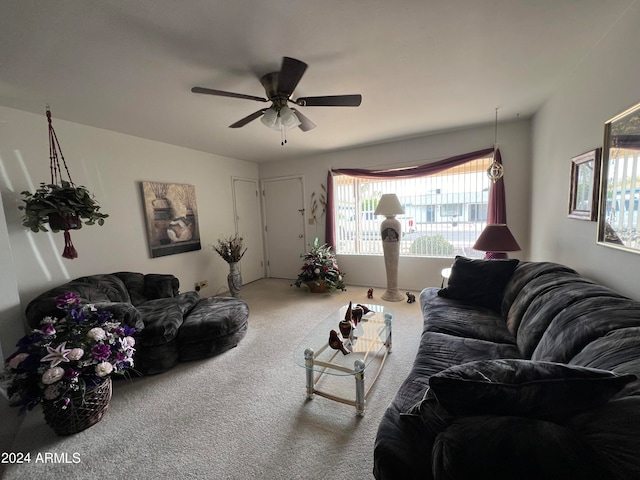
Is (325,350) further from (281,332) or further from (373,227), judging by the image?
(373,227)

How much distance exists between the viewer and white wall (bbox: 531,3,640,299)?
4.79 feet

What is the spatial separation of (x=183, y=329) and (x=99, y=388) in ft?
2.27

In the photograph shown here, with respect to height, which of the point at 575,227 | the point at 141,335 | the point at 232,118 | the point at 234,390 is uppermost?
the point at 232,118

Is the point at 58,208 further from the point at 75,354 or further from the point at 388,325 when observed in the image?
the point at 388,325

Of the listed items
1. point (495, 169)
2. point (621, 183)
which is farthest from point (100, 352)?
point (495, 169)

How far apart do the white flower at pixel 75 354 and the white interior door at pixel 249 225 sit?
3.30 m

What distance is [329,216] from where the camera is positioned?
4.57 metres

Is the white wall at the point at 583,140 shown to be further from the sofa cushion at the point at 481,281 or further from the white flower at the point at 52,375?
the white flower at the point at 52,375

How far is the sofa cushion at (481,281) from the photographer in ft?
7.30

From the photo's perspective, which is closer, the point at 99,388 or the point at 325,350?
the point at 99,388

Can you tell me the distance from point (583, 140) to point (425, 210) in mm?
2082

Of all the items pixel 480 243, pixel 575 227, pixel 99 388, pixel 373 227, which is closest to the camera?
pixel 99 388

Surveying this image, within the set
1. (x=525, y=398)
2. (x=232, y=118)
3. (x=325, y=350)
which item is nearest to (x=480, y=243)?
(x=325, y=350)

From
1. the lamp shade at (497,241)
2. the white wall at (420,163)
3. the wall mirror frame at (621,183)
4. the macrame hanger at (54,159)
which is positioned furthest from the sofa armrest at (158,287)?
the wall mirror frame at (621,183)
